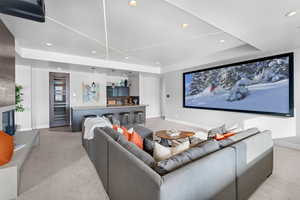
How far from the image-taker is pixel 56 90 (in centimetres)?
597

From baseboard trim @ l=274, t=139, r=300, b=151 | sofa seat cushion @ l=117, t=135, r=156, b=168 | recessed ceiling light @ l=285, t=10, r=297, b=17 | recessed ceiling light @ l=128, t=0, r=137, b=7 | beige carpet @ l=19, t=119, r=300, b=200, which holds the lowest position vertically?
beige carpet @ l=19, t=119, r=300, b=200

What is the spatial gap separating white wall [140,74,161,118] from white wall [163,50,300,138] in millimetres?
1158

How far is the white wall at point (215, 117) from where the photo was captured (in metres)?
3.52

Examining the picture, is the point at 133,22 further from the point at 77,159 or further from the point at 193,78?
the point at 193,78

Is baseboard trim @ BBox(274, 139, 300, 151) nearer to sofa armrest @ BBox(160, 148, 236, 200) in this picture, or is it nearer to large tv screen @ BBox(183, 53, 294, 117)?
large tv screen @ BBox(183, 53, 294, 117)

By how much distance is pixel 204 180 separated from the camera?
1152 mm

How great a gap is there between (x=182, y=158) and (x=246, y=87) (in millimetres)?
4087

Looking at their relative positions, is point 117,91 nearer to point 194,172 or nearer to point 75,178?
point 75,178

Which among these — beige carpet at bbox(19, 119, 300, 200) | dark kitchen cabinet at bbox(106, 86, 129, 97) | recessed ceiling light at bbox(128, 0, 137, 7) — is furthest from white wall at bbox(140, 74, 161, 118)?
recessed ceiling light at bbox(128, 0, 137, 7)

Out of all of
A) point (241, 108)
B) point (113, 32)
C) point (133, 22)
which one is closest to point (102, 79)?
point (113, 32)

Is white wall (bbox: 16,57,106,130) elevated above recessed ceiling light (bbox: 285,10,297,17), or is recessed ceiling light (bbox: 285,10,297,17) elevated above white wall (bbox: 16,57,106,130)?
recessed ceiling light (bbox: 285,10,297,17)

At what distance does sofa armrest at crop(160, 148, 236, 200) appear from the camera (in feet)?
3.10

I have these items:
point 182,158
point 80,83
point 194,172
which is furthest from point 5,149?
point 80,83

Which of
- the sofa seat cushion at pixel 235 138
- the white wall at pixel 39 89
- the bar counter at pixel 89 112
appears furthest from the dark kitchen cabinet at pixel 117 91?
the sofa seat cushion at pixel 235 138
